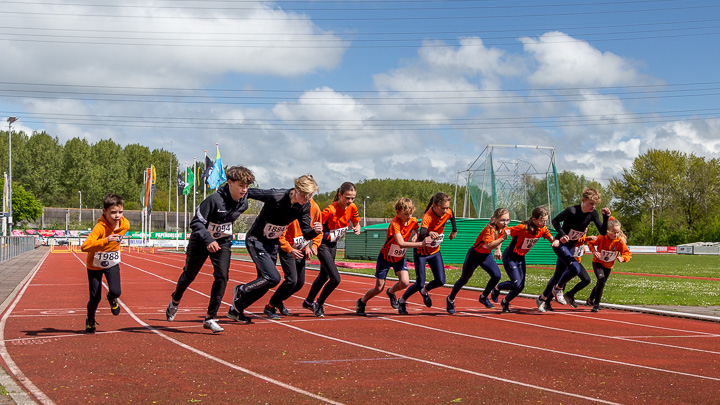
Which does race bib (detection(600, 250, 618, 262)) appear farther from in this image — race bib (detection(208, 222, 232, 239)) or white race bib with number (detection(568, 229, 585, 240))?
race bib (detection(208, 222, 232, 239))

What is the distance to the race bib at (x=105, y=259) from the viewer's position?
8.55m

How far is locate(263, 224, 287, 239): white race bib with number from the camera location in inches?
366

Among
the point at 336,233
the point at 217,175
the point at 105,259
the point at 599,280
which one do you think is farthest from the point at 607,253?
the point at 217,175

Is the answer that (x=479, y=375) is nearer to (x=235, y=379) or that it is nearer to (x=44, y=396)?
(x=235, y=379)

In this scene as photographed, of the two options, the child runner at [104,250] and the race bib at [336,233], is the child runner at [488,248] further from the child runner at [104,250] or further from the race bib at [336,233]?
the child runner at [104,250]

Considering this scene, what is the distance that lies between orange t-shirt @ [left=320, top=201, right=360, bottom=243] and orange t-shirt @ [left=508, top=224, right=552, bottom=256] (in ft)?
10.4

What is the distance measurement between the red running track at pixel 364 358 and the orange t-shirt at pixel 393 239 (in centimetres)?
95

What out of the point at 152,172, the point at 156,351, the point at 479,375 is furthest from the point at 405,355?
the point at 152,172

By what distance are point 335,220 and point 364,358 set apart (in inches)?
146

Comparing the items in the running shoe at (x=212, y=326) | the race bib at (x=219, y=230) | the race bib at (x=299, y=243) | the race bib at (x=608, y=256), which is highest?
the race bib at (x=219, y=230)

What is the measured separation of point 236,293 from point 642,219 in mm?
90907

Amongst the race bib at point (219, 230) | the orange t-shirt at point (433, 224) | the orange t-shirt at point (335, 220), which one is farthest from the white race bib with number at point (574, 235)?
the race bib at point (219, 230)

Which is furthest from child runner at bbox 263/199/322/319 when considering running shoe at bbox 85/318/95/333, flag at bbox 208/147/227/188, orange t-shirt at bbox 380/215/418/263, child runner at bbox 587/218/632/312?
flag at bbox 208/147/227/188

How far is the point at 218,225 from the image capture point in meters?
8.40
